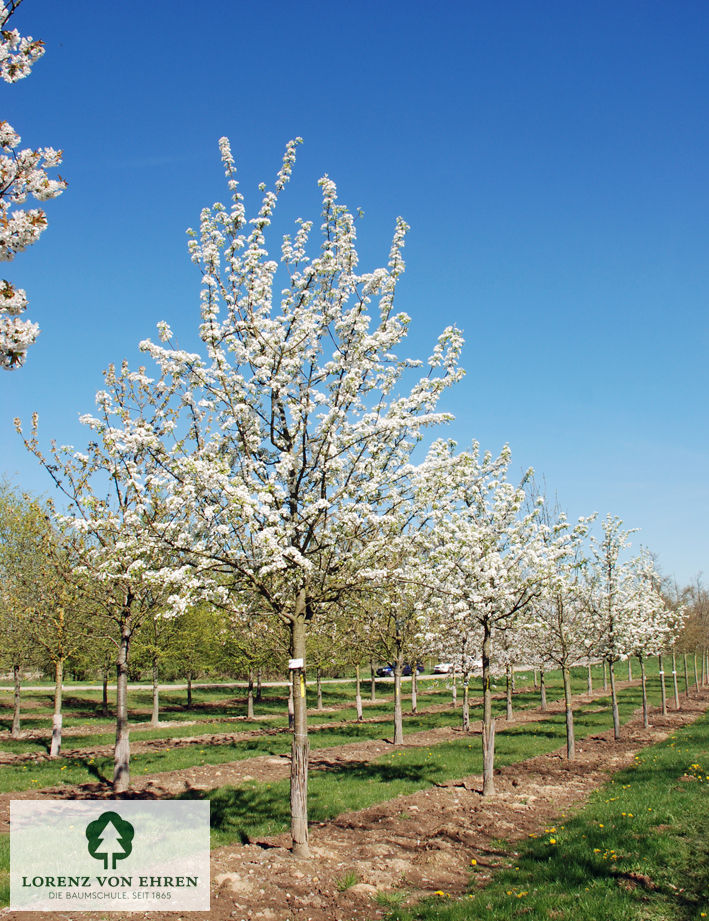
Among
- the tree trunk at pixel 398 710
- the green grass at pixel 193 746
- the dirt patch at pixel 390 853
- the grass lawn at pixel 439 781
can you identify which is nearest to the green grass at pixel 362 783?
the grass lawn at pixel 439 781

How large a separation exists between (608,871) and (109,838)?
25.7ft

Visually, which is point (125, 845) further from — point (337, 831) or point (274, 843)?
point (337, 831)

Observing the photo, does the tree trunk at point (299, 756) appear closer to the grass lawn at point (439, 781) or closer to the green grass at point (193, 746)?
the grass lawn at point (439, 781)

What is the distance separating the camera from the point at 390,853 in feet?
31.6

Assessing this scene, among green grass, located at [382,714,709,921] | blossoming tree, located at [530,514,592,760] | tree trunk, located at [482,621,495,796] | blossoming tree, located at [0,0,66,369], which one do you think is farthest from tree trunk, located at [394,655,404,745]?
blossoming tree, located at [0,0,66,369]

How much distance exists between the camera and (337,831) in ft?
35.9

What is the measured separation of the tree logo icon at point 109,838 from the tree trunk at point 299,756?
9.02 feet

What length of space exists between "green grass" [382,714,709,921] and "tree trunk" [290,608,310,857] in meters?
2.30

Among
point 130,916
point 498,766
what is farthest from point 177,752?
point 130,916

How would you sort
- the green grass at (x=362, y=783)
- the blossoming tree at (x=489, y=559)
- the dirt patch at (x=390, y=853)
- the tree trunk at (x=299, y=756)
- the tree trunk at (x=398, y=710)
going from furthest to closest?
the tree trunk at (x=398, y=710) < the blossoming tree at (x=489, y=559) < the green grass at (x=362, y=783) < the tree trunk at (x=299, y=756) < the dirt patch at (x=390, y=853)

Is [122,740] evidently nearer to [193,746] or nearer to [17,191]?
[193,746]

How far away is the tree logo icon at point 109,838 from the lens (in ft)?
30.9

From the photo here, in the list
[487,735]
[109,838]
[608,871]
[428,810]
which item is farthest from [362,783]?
[608,871]

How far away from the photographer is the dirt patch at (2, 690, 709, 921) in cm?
755
